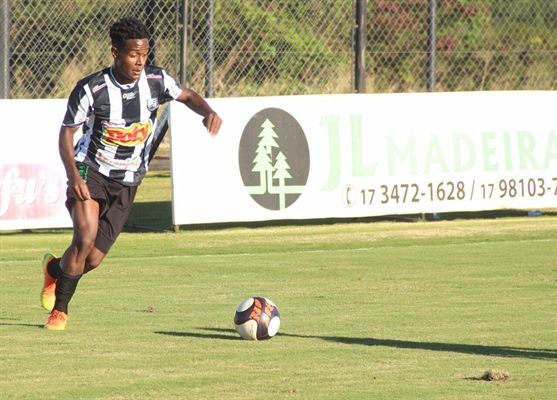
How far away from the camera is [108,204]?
8.49m

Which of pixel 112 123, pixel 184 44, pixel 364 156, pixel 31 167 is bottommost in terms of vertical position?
pixel 112 123

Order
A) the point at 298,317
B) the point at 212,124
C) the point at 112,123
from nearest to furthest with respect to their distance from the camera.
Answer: the point at 112,123 < the point at 212,124 < the point at 298,317

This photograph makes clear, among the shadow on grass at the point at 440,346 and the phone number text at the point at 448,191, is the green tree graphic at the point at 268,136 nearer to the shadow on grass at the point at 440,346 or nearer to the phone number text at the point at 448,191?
the phone number text at the point at 448,191

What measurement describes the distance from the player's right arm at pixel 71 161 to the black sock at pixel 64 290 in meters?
0.67

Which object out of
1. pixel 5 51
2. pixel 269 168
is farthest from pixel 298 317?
pixel 5 51

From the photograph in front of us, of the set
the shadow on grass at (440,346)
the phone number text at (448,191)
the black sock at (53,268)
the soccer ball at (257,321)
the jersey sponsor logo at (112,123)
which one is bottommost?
the shadow on grass at (440,346)

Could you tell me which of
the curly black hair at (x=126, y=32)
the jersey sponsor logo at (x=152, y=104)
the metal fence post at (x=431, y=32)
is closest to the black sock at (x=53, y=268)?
the jersey sponsor logo at (x=152, y=104)

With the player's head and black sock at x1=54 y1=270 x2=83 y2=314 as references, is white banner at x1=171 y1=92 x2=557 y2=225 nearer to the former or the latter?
black sock at x1=54 y1=270 x2=83 y2=314

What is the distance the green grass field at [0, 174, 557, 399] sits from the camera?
649 cm

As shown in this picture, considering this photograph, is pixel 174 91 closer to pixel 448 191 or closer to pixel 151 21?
pixel 151 21

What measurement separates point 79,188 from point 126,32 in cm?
113

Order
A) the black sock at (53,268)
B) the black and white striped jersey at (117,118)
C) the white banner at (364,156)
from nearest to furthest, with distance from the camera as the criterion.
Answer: the black and white striped jersey at (117,118), the black sock at (53,268), the white banner at (364,156)

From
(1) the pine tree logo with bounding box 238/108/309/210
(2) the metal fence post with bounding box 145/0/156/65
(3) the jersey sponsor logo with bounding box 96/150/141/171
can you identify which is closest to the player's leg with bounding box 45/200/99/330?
(3) the jersey sponsor logo with bounding box 96/150/141/171

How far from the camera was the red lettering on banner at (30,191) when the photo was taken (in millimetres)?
13859
